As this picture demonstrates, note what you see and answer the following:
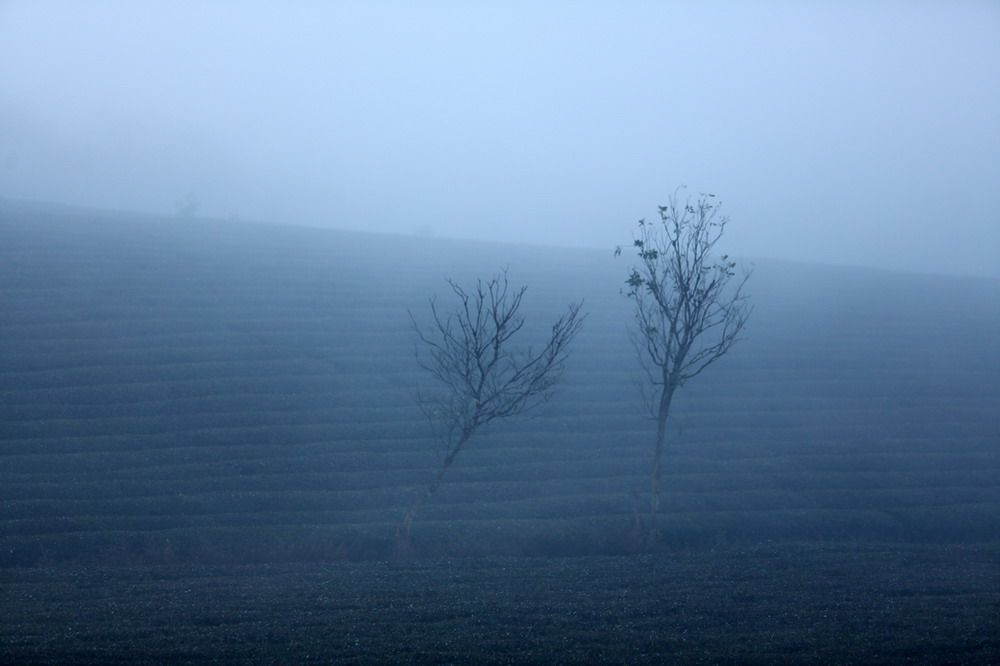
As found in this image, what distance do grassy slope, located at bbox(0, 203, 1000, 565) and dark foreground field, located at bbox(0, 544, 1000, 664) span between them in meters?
3.59

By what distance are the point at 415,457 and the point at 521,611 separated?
1185 centimetres

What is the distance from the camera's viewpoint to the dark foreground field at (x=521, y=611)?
9.33 metres

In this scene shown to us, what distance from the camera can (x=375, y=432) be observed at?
79.5 ft

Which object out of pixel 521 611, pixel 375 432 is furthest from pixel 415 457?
pixel 521 611

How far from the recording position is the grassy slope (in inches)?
Answer: 744

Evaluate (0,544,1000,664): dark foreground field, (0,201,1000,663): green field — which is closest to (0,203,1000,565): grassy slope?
(0,201,1000,663): green field

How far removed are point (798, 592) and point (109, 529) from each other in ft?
44.1

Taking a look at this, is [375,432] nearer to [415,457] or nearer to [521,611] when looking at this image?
[415,457]

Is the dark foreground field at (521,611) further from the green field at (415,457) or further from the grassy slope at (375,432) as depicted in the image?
the grassy slope at (375,432)


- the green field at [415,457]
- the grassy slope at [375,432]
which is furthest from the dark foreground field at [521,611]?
the grassy slope at [375,432]

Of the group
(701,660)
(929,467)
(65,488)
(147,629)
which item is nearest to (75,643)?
(147,629)

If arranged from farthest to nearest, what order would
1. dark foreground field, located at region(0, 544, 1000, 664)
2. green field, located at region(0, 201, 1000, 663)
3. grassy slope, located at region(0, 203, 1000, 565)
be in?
grassy slope, located at region(0, 203, 1000, 565) < green field, located at region(0, 201, 1000, 663) < dark foreground field, located at region(0, 544, 1000, 664)

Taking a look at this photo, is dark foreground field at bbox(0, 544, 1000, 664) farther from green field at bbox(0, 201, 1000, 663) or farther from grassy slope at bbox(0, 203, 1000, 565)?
grassy slope at bbox(0, 203, 1000, 565)

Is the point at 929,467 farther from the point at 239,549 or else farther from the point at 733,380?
the point at 239,549
